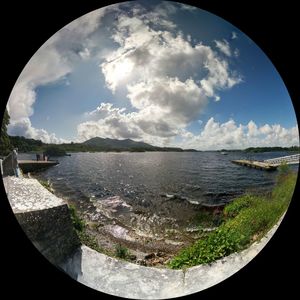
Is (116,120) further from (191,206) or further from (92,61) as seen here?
(191,206)

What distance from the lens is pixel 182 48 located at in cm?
515

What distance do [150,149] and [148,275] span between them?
227cm

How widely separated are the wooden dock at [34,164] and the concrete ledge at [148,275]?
1.79 meters

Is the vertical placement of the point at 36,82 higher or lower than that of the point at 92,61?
lower

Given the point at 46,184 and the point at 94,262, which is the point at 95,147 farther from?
the point at 94,262

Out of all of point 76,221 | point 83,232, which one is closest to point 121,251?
point 83,232

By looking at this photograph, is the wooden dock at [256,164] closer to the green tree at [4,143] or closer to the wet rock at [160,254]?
the wet rock at [160,254]

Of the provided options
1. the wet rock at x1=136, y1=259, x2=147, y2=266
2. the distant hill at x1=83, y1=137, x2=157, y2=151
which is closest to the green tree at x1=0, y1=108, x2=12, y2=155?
the distant hill at x1=83, y1=137, x2=157, y2=151

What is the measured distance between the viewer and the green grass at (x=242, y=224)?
18.0ft

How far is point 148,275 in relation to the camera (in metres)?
5.32

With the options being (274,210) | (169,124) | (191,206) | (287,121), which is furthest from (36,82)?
(274,210)

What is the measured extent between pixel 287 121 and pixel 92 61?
12.0 feet

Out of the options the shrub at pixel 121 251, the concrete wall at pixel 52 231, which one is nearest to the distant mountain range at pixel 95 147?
the concrete wall at pixel 52 231

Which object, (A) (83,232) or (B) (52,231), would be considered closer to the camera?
(B) (52,231)
